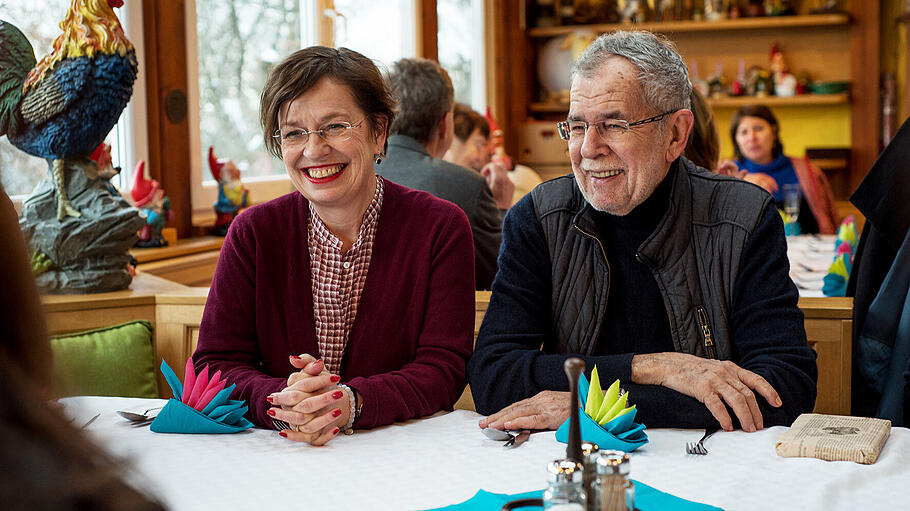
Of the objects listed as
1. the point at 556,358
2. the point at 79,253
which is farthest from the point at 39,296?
the point at 79,253

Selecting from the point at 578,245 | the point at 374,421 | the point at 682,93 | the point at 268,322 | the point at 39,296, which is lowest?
the point at 374,421

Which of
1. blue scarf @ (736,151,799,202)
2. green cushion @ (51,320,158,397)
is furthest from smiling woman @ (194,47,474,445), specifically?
blue scarf @ (736,151,799,202)

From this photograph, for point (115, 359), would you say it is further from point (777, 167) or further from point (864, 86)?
point (864, 86)

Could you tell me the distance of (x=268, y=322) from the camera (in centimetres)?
179

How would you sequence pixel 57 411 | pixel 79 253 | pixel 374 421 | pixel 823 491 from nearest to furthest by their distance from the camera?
pixel 57 411 < pixel 823 491 < pixel 374 421 < pixel 79 253

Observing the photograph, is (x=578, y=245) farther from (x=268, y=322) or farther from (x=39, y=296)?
(x=39, y=296)

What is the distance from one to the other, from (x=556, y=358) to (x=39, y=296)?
46.5 inches

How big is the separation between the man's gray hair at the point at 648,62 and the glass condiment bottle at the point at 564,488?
0.99 metres

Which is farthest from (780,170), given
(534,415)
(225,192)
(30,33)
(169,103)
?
(534,415)

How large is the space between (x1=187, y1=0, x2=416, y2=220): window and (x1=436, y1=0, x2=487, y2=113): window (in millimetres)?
1279

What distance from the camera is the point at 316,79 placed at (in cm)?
178

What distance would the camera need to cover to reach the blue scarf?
15.1 feet

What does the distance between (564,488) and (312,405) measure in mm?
631

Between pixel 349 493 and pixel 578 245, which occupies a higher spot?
pixel 578 245
